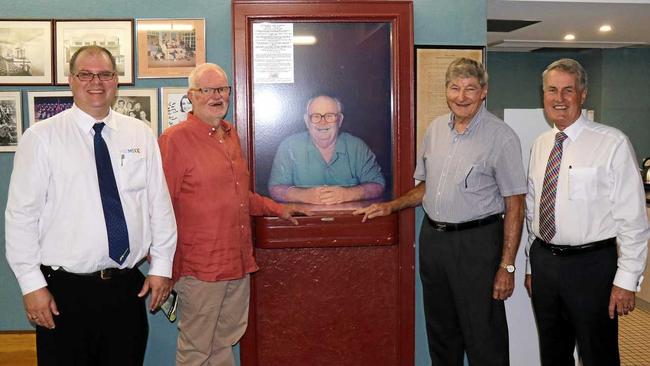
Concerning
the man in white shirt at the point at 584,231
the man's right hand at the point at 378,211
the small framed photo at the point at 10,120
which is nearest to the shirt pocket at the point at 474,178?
the man in white shirt at the point at 584,231

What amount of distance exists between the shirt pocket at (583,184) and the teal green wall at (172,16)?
918 millimetres

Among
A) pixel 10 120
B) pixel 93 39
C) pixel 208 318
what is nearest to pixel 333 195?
pixel 208 318

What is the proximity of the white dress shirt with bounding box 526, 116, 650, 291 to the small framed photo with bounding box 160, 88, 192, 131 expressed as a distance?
70.9 inches

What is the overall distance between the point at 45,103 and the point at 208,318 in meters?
1.37

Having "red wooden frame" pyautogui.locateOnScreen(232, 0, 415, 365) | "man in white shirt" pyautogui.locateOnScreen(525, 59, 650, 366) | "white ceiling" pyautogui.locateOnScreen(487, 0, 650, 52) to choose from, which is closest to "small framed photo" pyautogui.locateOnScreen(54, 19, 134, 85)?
"red wooden frame" pyautogui.locateOnScreen(232, 0, 415, 365)

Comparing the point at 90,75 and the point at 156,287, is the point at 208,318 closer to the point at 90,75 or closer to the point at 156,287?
the point at 156,287

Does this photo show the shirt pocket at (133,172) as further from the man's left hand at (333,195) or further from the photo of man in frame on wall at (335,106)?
the man's left hand at (333,195)

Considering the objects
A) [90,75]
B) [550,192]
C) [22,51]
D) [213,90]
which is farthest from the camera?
[22,51]

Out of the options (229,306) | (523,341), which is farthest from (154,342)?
(523,341)

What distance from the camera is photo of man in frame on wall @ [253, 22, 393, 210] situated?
3053mm

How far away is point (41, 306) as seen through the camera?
82.4 inches

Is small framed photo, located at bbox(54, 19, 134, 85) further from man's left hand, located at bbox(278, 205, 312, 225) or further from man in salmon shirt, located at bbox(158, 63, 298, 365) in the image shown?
man's left hand, located at bbox(278, 205, 312, 225)

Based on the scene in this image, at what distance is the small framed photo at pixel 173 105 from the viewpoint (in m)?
3.06

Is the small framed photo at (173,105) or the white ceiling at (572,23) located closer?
the small framed photo at (173,105)
